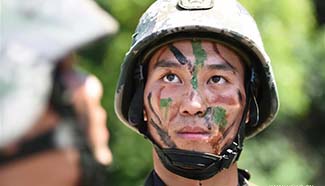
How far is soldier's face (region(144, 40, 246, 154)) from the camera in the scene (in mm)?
2898

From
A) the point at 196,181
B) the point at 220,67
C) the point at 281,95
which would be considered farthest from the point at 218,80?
the point at 281,95

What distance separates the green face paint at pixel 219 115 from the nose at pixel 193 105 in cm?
3

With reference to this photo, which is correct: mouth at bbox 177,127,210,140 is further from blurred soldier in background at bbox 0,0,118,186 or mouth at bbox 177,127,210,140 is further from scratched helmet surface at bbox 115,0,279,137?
blurred soldier in background at bbox 0,0,118,186

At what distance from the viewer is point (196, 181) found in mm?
2949

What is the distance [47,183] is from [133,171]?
1.97 m

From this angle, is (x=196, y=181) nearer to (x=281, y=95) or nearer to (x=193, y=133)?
(x=193, y=133)

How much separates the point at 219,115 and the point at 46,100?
2.68 meters

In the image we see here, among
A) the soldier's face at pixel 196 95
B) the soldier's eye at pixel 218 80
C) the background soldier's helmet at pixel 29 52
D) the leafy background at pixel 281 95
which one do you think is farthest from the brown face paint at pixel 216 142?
the leafy background at pixel 281 95

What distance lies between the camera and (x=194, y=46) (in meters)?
2.95

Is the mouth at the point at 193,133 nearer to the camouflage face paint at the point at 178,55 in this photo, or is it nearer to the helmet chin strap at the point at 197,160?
the helmet chin strap at the point at 197,160

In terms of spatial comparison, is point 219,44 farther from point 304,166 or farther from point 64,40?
point 304,166

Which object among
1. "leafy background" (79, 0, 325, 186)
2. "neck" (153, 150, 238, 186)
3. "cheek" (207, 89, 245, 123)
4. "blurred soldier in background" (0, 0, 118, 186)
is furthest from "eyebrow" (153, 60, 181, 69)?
"leafy background" (79, 0, 325, 186)

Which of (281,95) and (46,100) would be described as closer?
(46,100)

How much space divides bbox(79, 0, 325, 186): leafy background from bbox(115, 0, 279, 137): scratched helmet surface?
3.69 meters
